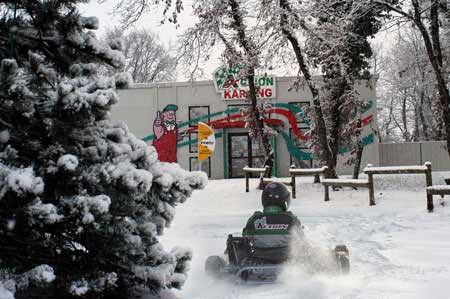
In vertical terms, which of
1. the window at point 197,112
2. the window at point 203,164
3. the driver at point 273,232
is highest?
the window at point 197,112

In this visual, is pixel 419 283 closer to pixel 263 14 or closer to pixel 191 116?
pixel 263 14

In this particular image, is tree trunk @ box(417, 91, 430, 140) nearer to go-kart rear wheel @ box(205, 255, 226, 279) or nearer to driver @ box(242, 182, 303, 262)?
driver @ box(242, 182, 303, 262)

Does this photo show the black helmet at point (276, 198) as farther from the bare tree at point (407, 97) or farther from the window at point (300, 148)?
the bare tree at point (407, 97)

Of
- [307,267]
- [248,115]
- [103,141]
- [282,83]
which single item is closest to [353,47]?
[248,115]

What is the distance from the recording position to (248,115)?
2077 cm

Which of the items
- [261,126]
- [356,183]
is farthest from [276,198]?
[261,126]

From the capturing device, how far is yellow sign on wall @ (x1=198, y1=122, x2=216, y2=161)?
28062 millimetres

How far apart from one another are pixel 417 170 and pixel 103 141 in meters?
10.8

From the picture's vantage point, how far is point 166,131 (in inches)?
1207

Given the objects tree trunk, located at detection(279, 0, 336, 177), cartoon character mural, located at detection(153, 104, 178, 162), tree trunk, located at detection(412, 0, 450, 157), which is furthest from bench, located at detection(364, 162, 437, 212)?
cartoon character mural, located at detection(153, 104, 178, 162)

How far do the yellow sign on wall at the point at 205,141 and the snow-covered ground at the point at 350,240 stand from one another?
9397 millimetres

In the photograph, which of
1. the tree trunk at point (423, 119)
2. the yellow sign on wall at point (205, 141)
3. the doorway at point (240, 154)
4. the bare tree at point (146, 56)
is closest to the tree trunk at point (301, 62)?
the yellow sign on wall at point (205, 141)

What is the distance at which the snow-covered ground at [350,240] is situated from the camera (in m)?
5.26

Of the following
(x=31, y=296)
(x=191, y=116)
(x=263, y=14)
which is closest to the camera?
(x=31, y=296)
